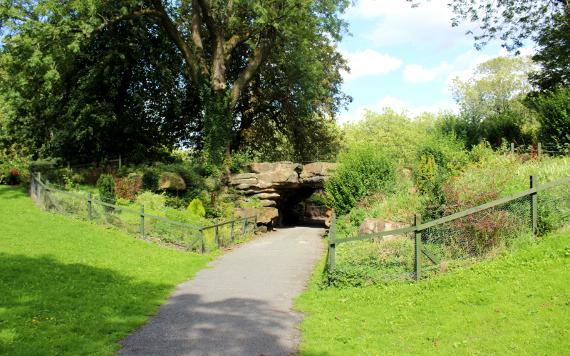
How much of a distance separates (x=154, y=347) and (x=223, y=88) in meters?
21.4

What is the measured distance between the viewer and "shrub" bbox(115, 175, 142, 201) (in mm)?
22453

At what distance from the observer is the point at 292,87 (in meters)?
33.3

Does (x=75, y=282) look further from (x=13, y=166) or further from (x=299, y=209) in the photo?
(x=299, y=209)

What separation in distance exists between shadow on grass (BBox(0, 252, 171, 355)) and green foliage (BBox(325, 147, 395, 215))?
11.8m

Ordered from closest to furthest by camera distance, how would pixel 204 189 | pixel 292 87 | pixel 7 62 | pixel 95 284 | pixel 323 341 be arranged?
pixel 323 341
pixel 95 284
pixel 7 62
pixel 204 189
pixel 292 87

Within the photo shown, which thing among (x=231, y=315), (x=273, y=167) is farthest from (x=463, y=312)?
(x=273, y=167)

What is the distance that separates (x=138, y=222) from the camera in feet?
57.6

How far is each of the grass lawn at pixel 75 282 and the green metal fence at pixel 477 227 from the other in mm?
4832

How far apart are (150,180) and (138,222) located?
6486 mm

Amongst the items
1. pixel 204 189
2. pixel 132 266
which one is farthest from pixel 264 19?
pixel 132 266

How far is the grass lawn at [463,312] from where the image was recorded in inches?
254

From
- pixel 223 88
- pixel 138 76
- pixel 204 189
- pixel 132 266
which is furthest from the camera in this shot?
pixel 138 76

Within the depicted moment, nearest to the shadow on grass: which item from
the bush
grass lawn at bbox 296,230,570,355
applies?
grass lawn at bbox 296,230,570,355

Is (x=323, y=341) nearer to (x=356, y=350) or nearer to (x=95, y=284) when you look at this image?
(x=356, y=350)
